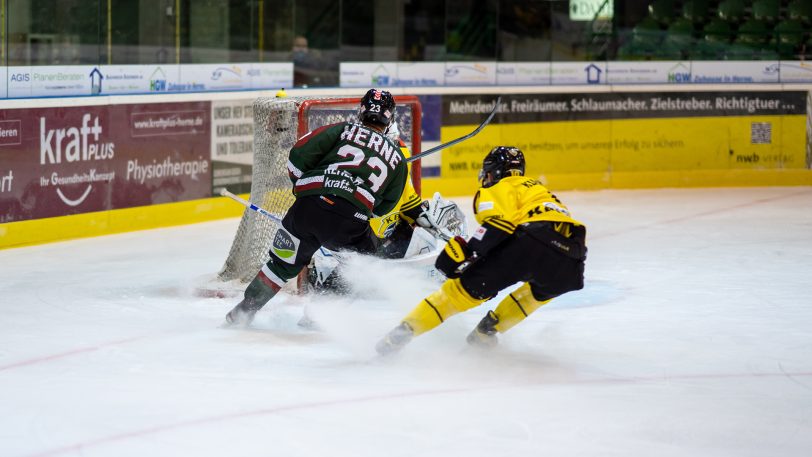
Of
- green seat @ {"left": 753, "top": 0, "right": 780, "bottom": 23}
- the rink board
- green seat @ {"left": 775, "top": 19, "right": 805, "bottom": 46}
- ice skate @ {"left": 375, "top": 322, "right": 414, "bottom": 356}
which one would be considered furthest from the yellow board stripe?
green seat @ {"left": 753, "top": 0, "right": 780, "bottom": 23}

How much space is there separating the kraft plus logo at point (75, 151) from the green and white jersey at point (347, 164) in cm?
319

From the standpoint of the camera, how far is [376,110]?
5.10m

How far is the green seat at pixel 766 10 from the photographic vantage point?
12.3 m

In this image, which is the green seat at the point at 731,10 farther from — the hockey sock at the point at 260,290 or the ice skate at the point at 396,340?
the ice skate at the point at 396,340

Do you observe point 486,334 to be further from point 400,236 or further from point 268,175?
point 268,175

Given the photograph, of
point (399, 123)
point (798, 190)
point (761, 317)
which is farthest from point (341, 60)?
point (761, 317)

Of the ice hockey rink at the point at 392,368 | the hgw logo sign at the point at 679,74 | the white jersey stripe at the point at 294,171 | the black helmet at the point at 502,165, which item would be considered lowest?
the ice hockey rink at the point at 392,368

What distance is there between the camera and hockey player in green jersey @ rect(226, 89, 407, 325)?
496 cm

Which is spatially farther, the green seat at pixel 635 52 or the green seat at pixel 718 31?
the green seat at pixel 718 31

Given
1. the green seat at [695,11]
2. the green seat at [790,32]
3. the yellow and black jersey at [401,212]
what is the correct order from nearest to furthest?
the yellow and black jersey at [401,212] < the green seat at [790,32] < the green seat at [695,11]

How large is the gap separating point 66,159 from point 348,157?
3471mm

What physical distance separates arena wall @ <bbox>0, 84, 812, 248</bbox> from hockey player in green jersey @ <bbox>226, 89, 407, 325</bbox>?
3.08 metres

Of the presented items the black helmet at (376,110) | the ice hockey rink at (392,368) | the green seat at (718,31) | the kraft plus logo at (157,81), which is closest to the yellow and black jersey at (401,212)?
the ice hockey rink at (392,368)

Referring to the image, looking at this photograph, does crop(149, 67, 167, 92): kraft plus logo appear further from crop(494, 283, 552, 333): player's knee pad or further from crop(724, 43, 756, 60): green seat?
crop(724, 43, 756, 60): green seat
